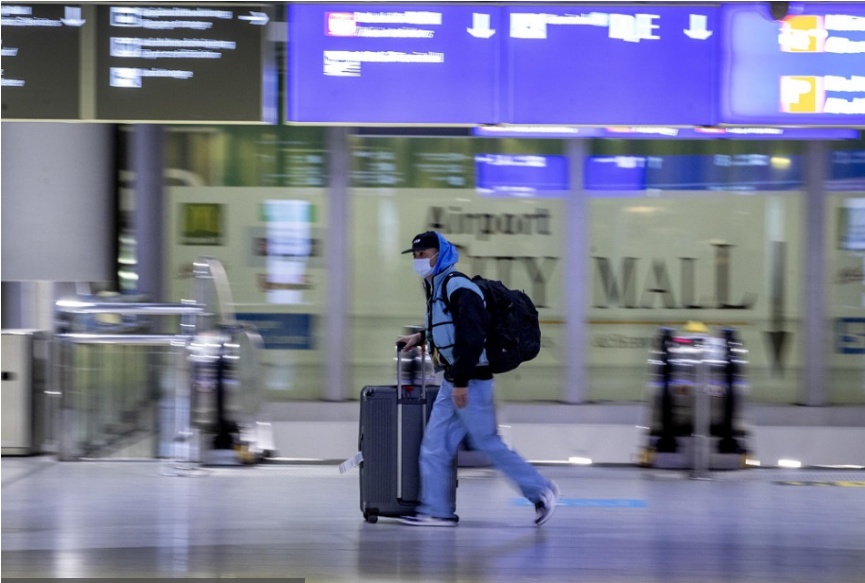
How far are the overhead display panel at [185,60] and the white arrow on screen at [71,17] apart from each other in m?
0.14

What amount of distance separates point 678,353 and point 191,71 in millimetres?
4082

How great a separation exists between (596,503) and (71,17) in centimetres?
501

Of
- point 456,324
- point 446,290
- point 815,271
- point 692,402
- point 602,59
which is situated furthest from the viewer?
point 815,271

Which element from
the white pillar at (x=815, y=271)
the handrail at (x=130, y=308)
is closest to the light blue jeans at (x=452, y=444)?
the handrail at (x=130, y=308)

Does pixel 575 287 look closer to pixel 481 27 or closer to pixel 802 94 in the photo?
pixel 802 94

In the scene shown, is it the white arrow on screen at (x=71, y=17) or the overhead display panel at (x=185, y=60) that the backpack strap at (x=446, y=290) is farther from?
the white arrow on screen at (x=71, y=17)

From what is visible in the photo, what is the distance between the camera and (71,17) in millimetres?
8766

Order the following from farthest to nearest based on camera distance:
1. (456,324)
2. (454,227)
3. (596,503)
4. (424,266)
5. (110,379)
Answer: (454,227) < (110,379) < (596,503) < (424,266) < (456,324)

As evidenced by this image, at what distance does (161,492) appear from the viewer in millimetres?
7898

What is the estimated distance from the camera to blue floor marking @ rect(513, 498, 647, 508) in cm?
754

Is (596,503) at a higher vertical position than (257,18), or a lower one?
lower

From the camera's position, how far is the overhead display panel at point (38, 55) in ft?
28.6

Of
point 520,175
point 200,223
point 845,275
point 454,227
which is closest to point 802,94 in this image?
point 845,275

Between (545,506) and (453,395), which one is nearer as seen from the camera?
(453,395)
